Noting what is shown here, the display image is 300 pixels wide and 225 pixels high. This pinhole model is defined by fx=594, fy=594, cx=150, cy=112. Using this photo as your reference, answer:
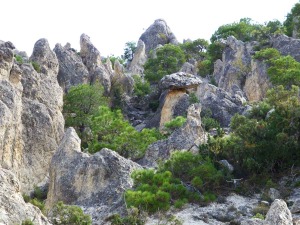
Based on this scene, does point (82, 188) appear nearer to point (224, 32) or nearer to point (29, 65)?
point (29, 65)

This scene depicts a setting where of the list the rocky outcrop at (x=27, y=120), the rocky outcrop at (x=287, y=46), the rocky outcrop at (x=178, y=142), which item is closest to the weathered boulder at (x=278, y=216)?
the rocky outcrop at (x=178, y=142)

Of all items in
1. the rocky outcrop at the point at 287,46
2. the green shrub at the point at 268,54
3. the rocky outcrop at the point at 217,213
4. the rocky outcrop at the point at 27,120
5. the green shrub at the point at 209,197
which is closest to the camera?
the rocky outcrop at the point at 217,213

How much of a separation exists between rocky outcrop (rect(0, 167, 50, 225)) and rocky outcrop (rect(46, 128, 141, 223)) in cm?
861

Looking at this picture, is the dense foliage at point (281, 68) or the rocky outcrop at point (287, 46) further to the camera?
the rocky outcrop at point (287, 46)

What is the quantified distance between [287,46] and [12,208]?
4158 cm

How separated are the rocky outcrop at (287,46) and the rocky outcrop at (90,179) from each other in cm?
2857

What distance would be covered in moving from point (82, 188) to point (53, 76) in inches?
717

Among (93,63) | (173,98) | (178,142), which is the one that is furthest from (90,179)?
(93,63)

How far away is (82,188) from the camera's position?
29.4 meters

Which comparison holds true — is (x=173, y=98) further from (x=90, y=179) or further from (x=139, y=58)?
(x=139, y=58)

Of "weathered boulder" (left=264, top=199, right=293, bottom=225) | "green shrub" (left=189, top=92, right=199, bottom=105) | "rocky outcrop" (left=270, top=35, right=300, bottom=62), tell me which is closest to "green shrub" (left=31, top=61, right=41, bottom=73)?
"green shrub" (left=189, top=92, right=199, bottom=105)

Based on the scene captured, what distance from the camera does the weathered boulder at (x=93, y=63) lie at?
53.8 meters

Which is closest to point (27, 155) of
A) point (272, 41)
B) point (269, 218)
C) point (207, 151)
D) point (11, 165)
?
point (11, 165)

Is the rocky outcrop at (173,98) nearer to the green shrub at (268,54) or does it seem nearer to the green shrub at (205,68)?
the green shrub at (268,54)
